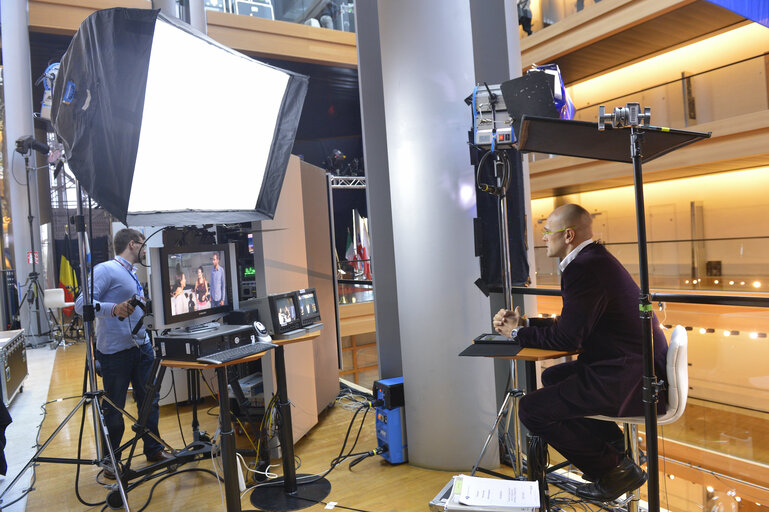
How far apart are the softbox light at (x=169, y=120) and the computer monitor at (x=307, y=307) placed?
0.53m

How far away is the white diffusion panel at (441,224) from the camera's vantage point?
312 cm

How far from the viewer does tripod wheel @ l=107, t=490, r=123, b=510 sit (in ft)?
9.53

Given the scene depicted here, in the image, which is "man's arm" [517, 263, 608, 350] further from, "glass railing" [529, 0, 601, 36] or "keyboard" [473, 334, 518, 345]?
"glass railing" [529, 0, 601, 36]

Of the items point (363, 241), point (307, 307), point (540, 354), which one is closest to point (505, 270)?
point (540, 354)

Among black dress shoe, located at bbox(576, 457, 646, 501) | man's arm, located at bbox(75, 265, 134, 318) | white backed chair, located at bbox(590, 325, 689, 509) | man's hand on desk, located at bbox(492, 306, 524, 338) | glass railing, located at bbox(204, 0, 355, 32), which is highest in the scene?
glass railing, located at bbox(204, 0, 355, 32)

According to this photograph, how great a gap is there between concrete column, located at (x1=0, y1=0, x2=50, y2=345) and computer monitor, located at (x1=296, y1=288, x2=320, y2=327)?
7443mm

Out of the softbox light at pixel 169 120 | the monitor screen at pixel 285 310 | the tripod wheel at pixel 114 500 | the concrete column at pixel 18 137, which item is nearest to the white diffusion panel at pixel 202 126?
the softbox light at pixel 169 120

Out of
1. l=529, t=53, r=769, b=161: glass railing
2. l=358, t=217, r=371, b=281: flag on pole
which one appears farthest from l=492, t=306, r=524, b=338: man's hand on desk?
l=358, t=217, r=371, b=281: flag on pole

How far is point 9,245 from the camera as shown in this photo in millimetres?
9930

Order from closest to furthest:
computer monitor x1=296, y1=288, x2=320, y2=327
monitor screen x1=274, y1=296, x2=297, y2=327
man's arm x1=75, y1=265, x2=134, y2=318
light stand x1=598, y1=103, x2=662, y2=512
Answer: light stand x1=598, y1=103, x2=662, y2=512
man's arm x1=75, y1=265, x2=134, y2=318
monitor screen x1=274, y1=296, x2=297, y2=327
computer monitor x1=296, y1=288, x2=320, y2=327

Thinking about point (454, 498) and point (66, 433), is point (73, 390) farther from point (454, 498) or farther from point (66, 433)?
point (454, 498)

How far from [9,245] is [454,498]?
Answer: 35.4ft

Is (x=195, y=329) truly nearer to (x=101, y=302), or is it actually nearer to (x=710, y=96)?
(x=101, y=302)

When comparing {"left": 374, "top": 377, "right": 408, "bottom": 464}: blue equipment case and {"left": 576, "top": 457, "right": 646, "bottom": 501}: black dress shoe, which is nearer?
{"left": 576, "top": 457, "right": 646, "bottom": 501}: black dress shoe
